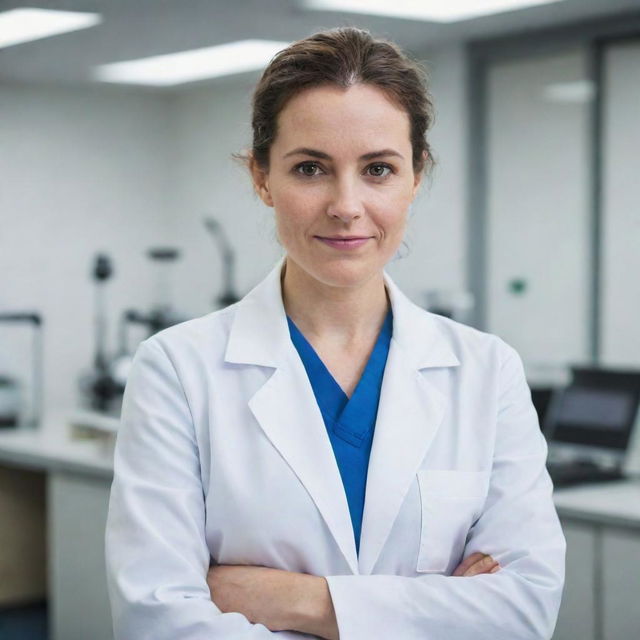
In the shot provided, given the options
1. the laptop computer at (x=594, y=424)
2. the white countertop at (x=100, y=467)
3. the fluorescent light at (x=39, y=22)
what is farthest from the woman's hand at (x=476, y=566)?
the fluorescent light at (x=39, y=22)

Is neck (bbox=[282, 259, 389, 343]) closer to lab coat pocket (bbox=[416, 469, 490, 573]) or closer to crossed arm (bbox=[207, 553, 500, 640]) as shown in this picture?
lab coat pocket (bbox=[416, 469, 490, 573])

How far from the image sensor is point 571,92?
15.2 ft

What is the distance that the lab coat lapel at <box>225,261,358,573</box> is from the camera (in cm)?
136

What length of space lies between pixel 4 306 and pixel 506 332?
103 inches

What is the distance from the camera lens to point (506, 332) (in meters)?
4.97

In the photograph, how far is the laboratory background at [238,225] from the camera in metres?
3.25

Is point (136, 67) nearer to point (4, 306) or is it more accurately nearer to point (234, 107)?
point (234, 107)

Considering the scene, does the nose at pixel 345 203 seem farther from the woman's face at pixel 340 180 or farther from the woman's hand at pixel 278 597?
the woman's hand at pixel 278 597

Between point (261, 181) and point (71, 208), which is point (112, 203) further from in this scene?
point (261, 181)

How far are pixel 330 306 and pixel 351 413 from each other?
0.49ft

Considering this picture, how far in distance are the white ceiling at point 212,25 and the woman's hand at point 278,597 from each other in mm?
2903

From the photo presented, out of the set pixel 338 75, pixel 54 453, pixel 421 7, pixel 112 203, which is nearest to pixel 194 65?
pixel 112 203

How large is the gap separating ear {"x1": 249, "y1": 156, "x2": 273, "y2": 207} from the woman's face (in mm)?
61

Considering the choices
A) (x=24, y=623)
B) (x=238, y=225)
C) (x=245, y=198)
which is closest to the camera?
(x=24, y=623)
